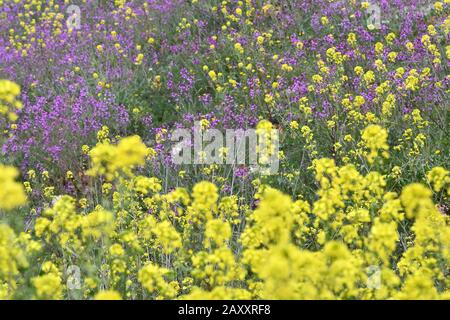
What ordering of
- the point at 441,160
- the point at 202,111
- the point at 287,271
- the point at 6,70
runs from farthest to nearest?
the point at 6,70, the point at 202,111, the point at 441,160, the point at 287,271

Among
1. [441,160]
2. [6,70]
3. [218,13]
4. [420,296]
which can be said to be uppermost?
[218,13]

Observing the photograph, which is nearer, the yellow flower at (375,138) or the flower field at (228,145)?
the flower field at (228,145)

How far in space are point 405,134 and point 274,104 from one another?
1609 millimetres

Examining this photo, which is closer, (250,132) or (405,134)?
(405,134)

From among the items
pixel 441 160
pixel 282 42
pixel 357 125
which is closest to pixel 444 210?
pixel 441 160

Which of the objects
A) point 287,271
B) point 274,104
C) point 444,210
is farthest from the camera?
point 274,104

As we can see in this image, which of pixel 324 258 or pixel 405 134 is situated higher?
pixel 405 134

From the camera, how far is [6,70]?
8953 millimetres

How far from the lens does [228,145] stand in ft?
20.0

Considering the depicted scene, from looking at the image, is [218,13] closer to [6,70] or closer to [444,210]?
[6,70]

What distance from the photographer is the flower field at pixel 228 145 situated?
9.64 feet

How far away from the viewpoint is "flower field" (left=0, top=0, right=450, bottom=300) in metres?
2.94

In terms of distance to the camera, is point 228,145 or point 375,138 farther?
point 228,145

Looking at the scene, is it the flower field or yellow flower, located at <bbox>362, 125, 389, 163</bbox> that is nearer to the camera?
the flower field
